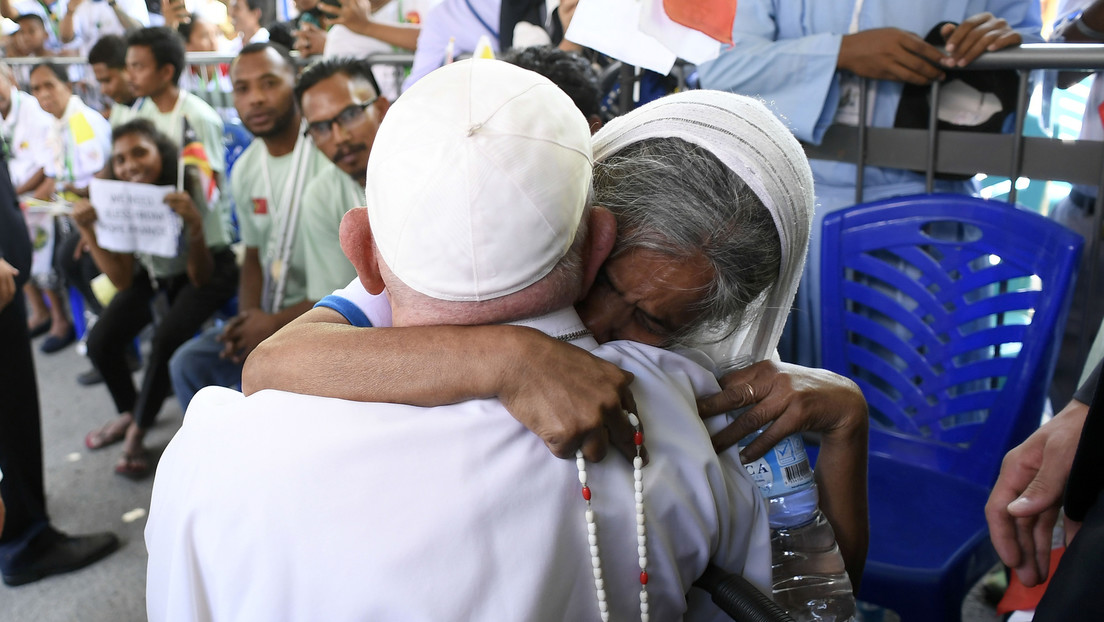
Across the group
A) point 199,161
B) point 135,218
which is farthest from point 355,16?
point 135,218

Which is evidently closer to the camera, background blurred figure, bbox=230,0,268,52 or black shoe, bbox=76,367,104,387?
black shoe, bbox=76,367,104,387

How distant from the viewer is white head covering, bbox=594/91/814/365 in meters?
0.95

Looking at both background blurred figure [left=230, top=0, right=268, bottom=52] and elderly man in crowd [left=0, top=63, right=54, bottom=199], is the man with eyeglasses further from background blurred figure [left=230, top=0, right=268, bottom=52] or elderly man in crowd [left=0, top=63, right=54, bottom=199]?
background blurred figure [left=230, top=0, right=268, bottom=52]

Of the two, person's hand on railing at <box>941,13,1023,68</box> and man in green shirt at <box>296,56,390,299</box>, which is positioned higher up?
person's hand on railing at <box>941,13,1023,68</box>

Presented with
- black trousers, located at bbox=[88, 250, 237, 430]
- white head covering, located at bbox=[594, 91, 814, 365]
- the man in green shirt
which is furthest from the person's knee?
white head covering, located at bbox=[594, 91, 814, 365]

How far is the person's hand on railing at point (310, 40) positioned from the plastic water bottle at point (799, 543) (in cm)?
Result: 336

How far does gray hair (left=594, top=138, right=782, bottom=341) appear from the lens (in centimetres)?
94

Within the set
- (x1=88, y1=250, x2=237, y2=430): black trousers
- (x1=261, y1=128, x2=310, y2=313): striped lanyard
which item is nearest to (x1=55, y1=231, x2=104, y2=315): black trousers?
(x1=88, y1=250, x2=237, y2=430): black trousers

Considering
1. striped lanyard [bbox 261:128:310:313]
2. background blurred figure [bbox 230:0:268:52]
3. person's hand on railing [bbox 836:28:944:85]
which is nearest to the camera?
person's hand on railing [bbox 836:28:944:85]

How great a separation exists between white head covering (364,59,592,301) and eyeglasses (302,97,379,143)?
192 cm

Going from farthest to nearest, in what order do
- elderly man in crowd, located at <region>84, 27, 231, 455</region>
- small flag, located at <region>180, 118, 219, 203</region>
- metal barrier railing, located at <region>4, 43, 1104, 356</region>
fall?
elderly man in crowd, located at <region>84, 27, 231, 455</region> → small flag, located at <region>180, 118, 219, 203</region> → metal barrier railing, located at <region>4, 43, 1104, 356</region>

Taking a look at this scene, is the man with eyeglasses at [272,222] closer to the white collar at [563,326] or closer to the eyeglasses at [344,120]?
the eyeglasses at [344,120]

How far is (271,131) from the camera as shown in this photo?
3027mm

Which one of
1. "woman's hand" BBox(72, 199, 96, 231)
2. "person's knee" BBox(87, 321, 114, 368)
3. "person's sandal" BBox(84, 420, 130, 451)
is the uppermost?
"woman's hand" BBox(72, 199, 96, 231)
